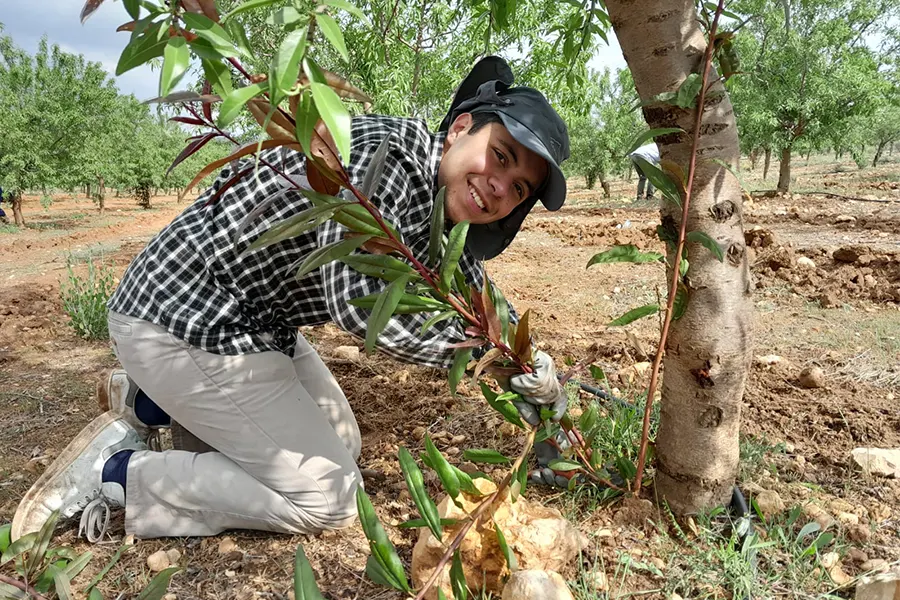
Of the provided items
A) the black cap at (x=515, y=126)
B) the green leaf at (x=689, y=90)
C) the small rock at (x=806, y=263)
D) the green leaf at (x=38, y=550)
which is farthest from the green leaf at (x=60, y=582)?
the small rock at (x=806, y=263)

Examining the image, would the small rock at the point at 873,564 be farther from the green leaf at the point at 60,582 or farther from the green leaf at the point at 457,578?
the green leaf at the point at 60,582

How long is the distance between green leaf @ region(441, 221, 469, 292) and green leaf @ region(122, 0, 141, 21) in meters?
0.58

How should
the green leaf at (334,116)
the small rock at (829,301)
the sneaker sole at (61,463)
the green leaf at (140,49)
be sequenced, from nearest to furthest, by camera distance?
the green leaf at (334,116)
the green leaf at (140,49)
the sneaker sole at (61,463)
the small rock at (829,301)

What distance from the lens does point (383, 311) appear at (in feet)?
3.18

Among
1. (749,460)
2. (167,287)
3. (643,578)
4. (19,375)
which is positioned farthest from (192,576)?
(19,375)

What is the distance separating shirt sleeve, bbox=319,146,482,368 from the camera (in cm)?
141

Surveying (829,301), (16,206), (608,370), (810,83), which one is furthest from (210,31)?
(16,206)

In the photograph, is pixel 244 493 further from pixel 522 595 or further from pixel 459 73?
pixel 459 73

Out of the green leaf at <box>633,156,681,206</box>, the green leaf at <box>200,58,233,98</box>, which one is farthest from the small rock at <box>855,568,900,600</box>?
the green leaf at <box>200,58,233,98</box>

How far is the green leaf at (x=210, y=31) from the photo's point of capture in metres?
0.59

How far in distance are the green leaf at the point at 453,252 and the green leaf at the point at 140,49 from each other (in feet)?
1.84

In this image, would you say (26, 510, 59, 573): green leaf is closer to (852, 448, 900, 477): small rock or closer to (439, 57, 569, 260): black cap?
(439, 57, 569, 260): black cap

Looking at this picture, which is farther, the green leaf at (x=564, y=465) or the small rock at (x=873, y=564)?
the green leaf at (x=564, y=465)

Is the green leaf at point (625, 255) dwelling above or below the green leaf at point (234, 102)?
below
